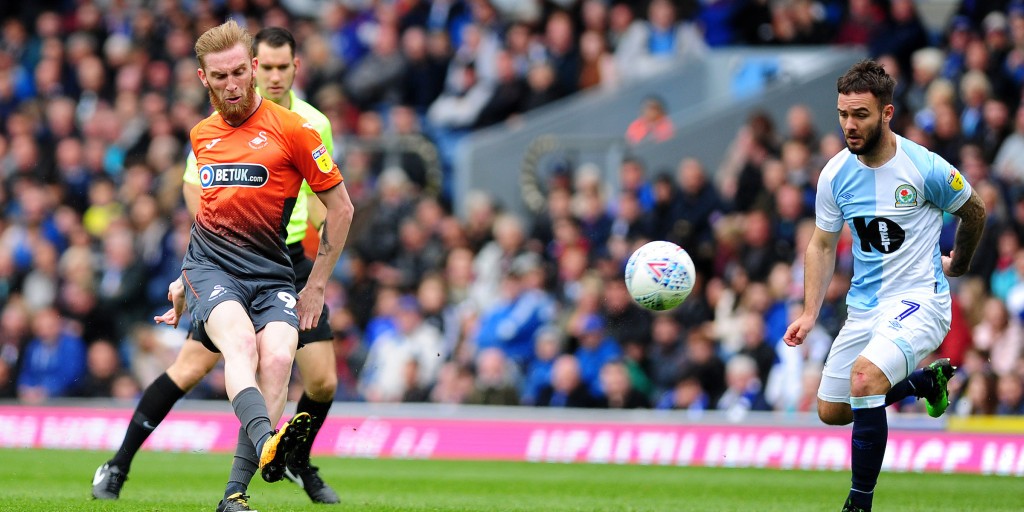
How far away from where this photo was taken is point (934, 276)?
7871 mm

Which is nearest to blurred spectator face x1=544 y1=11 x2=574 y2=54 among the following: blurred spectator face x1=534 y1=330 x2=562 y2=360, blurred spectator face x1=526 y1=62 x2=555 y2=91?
blurred spectator face x1=526 y1=62 x2=555 y2=91

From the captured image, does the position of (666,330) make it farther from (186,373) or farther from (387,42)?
(387,42)

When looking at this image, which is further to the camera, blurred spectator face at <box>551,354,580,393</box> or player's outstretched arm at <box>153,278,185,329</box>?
blurred spectator face at <box>551,354,580,393</box>

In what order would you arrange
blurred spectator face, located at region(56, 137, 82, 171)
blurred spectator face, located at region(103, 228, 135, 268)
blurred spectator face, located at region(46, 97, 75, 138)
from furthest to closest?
blurred spectator face, located at region(46, 97, 75, 138) < blurred spectator face, located at region(56, 137, 82, 171) < blurred spectator face, located at region(103, 228, 135, 268)

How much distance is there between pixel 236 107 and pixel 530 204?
10.8 meters

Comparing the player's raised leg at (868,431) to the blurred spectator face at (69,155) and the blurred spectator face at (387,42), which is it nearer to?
the blurred spectator face at (387,42)

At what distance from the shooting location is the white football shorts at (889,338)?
762 cm

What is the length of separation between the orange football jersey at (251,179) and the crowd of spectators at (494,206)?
7475 mm

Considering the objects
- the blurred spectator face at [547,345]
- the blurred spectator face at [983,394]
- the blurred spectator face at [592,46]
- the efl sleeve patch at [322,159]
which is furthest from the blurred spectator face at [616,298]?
the efl sleeve patch at [322,159]

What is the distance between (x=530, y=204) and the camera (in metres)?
18.0

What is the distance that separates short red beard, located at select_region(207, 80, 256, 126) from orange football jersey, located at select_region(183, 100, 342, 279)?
1.7 inches

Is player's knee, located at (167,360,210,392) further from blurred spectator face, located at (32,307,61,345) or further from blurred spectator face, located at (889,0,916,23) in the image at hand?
blurred spectator face, located at (889,0,916,23)

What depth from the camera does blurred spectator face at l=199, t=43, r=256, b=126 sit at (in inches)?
286

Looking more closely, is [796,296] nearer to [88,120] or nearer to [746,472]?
[746,472]
